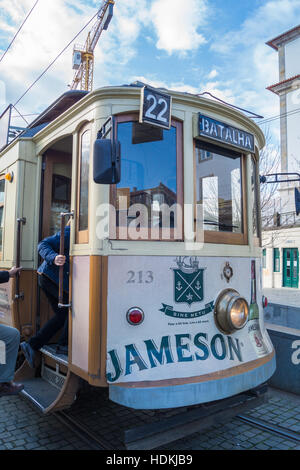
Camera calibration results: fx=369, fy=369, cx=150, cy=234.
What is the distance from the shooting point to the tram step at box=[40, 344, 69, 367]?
3474 mm

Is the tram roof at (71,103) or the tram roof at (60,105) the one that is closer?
the tram roof at (71,103)

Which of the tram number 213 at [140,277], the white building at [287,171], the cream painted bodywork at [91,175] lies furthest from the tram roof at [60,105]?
the white building at [287,171]

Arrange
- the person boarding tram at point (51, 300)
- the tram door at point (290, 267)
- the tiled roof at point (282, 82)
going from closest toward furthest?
1. the person boarding tram at point (51, 300)
2. the tram door at point (290, 267)
3. the tiled roof at point (282, 82)

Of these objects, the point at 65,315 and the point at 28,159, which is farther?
the point at 28,159

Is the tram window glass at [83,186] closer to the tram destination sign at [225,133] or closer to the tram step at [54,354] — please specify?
the tram destination sign at [225,133]

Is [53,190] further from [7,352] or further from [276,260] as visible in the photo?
[276,260]

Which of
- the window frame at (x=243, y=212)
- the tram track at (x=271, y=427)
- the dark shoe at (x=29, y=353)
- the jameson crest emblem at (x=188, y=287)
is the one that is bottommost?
the tram track at (x=271, y=427)

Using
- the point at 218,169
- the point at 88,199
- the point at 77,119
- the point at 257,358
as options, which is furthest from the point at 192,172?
the point at 257,358

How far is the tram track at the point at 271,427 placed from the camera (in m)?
3.55

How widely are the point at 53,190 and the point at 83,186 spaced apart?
151cm

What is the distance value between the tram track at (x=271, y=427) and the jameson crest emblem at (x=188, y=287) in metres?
1.51

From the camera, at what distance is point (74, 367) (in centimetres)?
316
